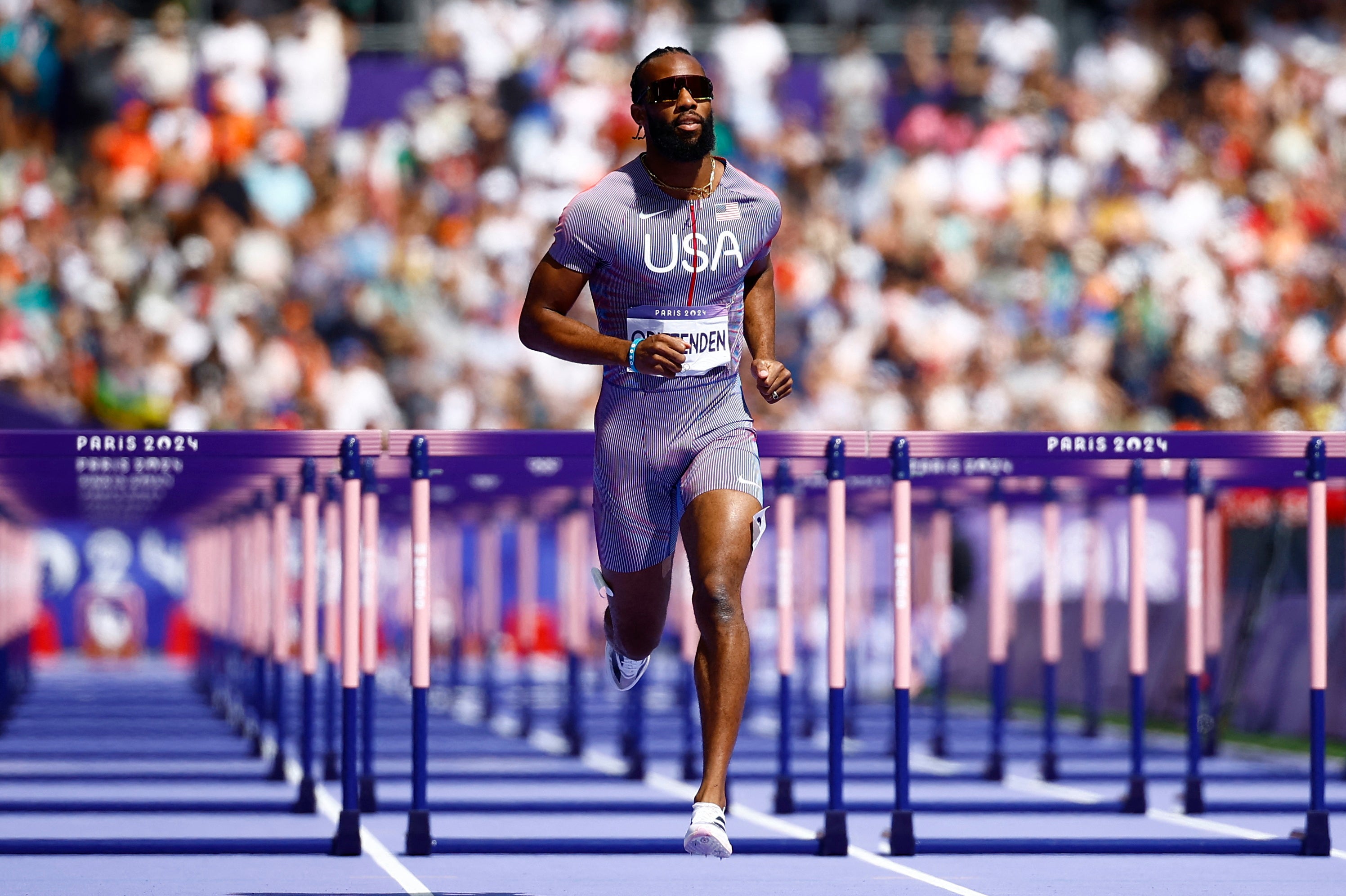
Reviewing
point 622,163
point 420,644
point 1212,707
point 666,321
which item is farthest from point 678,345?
point 622,163

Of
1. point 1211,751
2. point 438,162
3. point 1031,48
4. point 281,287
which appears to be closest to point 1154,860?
point 1211,751

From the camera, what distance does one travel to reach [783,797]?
380 inches

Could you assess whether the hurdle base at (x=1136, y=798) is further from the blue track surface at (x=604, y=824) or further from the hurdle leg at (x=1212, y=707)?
the hurdle leg at (x=1212, y=707)

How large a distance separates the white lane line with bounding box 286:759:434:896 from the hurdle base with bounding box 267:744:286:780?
0.16ft

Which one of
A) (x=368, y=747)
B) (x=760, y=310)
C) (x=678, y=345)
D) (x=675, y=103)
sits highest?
(x=675, y=103)

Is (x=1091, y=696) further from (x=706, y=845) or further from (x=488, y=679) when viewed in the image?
(x=706, y=845)

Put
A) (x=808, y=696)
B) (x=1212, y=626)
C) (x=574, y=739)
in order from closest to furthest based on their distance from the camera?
1. (x=574, y=739)
2. (x=1212, y=626)
3. (x=808, y=696)

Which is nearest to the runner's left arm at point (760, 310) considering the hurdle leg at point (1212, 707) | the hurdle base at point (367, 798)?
the hurdle base at point (367, 798)

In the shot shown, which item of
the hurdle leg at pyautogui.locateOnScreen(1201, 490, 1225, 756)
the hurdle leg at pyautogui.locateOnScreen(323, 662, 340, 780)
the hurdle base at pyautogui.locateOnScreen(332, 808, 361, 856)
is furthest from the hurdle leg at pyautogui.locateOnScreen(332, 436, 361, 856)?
the hurdle leg at pyautogui.locateOnScreen(1201, 490, 1225, 756)

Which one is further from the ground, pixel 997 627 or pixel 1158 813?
pixel 997 627

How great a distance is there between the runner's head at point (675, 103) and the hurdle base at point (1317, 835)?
350 centimetres

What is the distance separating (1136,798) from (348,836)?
3660 millimetres

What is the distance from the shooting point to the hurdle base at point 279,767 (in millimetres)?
11031

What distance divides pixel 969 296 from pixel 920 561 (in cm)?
340
